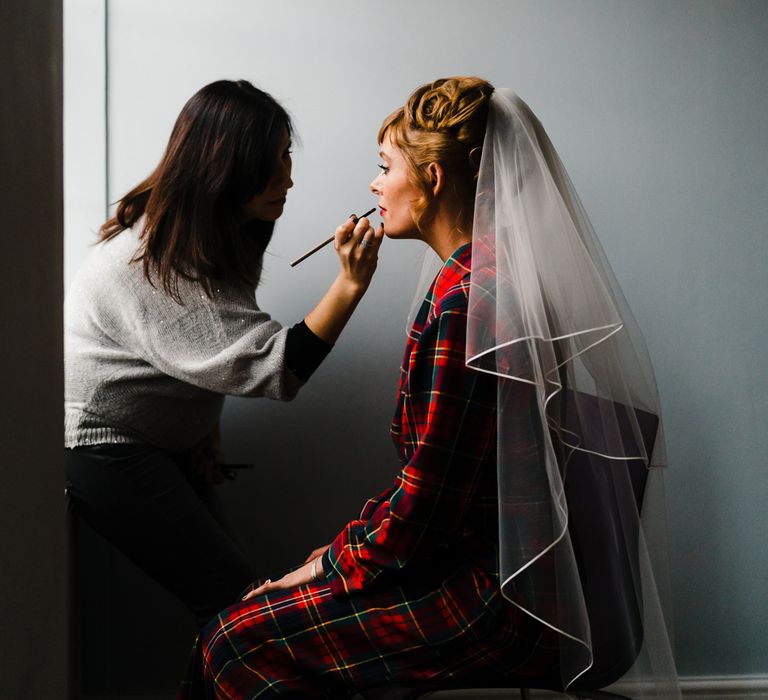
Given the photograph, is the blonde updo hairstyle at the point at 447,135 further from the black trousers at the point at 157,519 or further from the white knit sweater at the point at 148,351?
the black trousers at the point at 157,519

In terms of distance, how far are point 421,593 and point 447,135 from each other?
0.68m

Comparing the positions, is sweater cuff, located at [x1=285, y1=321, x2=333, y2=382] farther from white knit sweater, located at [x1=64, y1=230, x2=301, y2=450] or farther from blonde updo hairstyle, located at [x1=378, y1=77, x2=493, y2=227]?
blonde updo hairstyle, located at [x1=378, y1=77, x2=493, y2=227]

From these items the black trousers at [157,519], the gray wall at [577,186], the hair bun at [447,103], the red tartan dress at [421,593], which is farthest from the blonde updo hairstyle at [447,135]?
the black trousers at [157,519]

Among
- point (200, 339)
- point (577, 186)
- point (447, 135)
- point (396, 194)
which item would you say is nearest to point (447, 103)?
point (447, 135)

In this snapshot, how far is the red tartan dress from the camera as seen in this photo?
1170 mm

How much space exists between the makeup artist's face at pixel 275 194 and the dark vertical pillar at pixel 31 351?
2.63ft

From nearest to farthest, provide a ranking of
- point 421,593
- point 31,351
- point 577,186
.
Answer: point 31,351
point 421,593
point 577,186

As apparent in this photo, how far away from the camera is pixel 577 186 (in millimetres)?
1923

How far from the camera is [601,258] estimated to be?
4.32ft

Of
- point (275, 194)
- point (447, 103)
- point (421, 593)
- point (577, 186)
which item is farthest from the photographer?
point (577, 186)

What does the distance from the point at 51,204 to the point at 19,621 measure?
361mm

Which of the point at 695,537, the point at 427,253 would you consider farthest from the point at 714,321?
the point at 427,253

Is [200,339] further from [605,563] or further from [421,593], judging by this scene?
[605,563]

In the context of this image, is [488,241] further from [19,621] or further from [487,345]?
[19,621]
